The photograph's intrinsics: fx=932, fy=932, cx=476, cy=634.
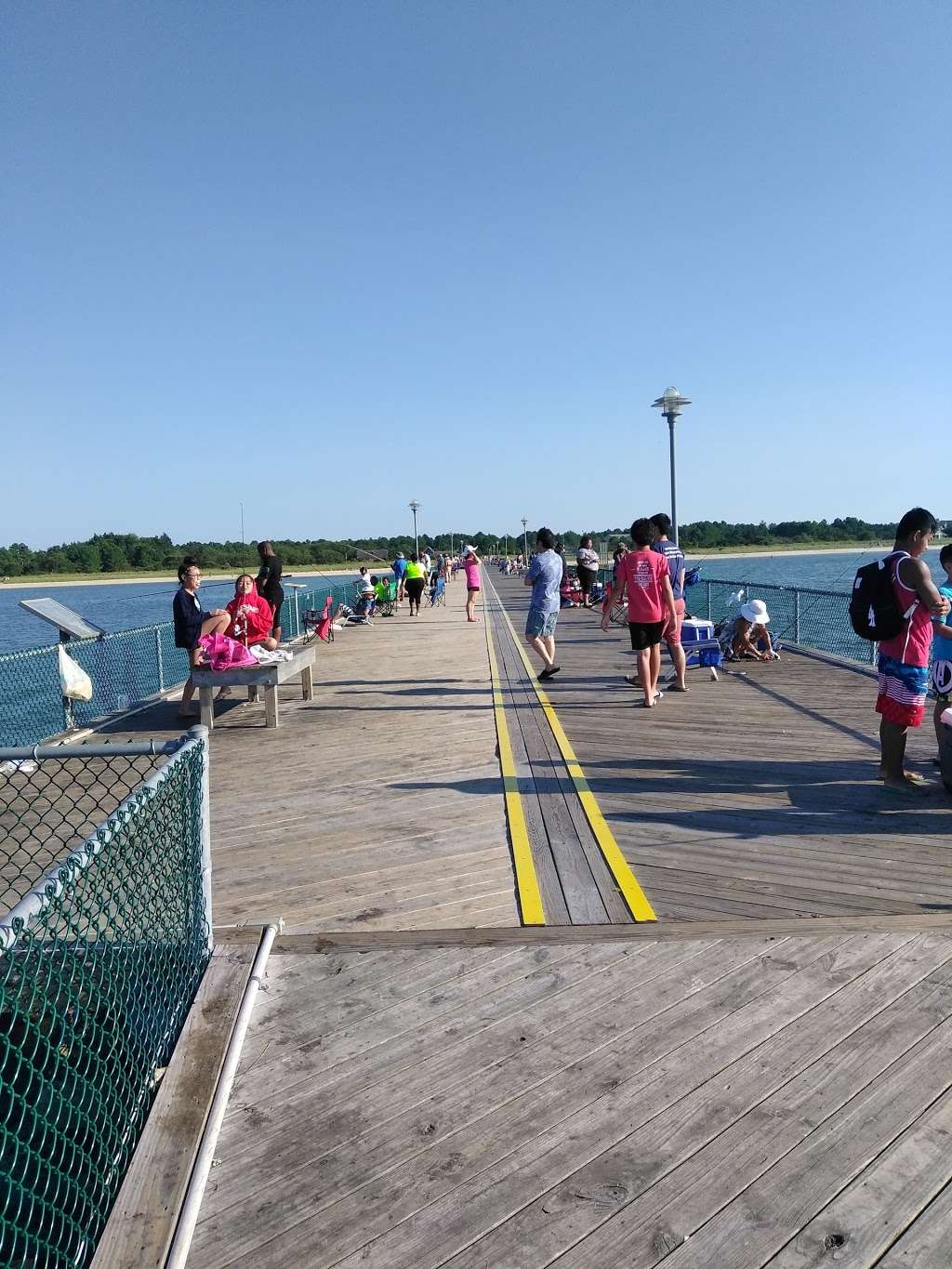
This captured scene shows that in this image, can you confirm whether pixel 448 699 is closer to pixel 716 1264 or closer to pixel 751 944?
pixel 751 944

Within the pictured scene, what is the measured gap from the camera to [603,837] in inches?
204

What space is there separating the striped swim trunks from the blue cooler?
5388 mm

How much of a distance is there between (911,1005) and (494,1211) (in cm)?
167

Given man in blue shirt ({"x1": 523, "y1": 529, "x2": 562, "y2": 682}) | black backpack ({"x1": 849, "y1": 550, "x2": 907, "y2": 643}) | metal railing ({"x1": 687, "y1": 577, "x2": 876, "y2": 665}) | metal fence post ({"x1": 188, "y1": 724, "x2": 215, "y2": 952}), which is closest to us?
metal fence post ({"x1": 188, "y1": 724, "x2": 215, "y2": 952})

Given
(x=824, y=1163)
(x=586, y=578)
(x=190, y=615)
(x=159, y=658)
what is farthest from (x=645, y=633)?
(x=586, y=578)

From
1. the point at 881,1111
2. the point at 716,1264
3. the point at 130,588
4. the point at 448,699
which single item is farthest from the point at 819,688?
the point at 130,588

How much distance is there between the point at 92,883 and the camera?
2936 mm

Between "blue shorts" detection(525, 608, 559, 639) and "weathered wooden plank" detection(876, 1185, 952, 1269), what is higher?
"blue shorts" detection(525, 608, 559, 639)

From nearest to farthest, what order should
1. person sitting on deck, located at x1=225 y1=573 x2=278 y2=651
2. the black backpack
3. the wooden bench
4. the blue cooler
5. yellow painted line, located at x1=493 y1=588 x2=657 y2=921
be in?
yellow painted line, located at x1=493 y1=588 x2=657 y2=921 < the black backpack < the wooden bench < person sitting on deck, located at x1=225 y1=573 x2=278 y2=651 < the blue cooler

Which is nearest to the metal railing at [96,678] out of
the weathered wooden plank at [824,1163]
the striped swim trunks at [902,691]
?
the striped swim trunks at [902,691]

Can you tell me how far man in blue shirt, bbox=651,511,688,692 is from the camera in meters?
9.92

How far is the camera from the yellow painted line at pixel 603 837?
4152mm

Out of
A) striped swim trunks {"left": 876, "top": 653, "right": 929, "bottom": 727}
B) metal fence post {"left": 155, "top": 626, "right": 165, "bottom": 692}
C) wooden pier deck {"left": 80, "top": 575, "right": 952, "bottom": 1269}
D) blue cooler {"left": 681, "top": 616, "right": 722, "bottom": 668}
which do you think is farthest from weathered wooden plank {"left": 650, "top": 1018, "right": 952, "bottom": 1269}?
metal fence post {"left": 155, "top": 626, "right": 165, "bottom": 692}

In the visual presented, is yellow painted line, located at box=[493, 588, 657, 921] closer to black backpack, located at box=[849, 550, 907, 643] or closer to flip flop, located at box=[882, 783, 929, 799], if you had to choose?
flip flop, located at box=[882, 783, 929, 799]
